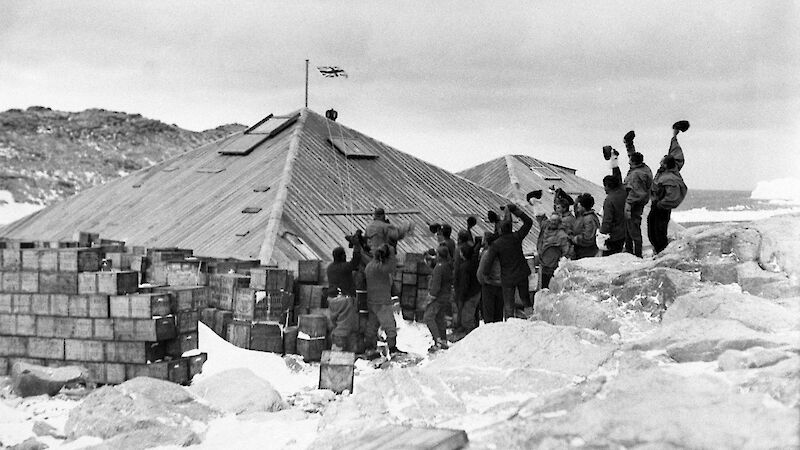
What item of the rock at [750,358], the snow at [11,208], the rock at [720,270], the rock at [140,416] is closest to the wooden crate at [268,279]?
the rock at [140,416]

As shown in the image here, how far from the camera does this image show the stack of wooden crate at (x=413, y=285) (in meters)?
13.4

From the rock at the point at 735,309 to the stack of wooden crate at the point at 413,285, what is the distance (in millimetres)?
7025

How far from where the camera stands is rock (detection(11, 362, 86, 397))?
939cm

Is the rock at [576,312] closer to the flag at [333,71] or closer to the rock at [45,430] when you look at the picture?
the rock at [45,430]

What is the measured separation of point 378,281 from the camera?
35.6ft

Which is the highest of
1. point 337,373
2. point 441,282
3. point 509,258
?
point 509,258

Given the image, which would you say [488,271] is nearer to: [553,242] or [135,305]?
[553,242]

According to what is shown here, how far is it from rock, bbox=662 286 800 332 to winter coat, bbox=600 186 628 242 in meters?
3.41

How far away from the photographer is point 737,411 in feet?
13.0

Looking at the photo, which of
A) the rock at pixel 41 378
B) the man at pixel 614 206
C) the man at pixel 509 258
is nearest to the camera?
the rock at pixel 41 378

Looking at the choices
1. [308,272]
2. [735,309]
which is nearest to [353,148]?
[308,272]

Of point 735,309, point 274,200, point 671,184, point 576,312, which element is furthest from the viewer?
point 274,200

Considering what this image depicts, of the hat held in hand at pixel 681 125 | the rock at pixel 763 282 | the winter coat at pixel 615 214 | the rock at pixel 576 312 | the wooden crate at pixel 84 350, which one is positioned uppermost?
the hat held in hand at pixel 681 125

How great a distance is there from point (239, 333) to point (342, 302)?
1440mm
